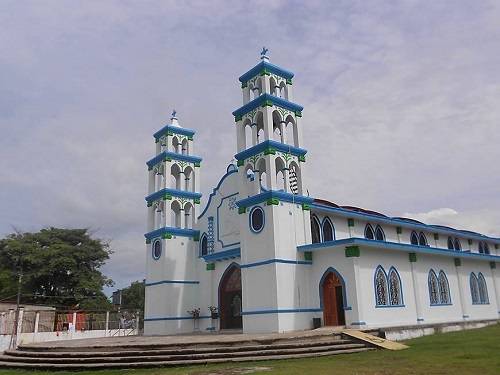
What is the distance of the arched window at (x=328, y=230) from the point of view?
923 inches

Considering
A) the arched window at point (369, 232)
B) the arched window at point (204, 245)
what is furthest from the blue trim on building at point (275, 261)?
the arched window at point (204, 245)

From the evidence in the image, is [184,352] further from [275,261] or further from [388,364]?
[275,261]

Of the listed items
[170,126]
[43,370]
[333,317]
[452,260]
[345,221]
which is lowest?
[43,370]

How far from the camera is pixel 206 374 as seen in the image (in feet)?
37.4

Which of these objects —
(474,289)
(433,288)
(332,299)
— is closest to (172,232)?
(332,299)

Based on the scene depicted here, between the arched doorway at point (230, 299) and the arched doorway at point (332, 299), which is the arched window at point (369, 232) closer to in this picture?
the arched doorway at point (332, 299)

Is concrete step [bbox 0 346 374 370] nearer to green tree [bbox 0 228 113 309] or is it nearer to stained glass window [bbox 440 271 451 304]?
stained glass window [bbox 440 271 451 304]

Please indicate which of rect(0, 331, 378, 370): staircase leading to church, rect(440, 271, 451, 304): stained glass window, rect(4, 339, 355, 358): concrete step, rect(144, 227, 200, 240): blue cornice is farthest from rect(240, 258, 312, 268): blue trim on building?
rect(440, 271, 451, 304): stained glass window

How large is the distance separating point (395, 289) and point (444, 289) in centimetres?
461

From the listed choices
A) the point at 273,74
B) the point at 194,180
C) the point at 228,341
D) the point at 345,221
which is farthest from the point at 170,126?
the point at 228,341

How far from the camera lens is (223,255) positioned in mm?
24500

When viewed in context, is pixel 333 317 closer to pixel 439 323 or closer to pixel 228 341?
pixel 439 323

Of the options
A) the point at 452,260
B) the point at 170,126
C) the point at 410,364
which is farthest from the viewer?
the point at 170,126

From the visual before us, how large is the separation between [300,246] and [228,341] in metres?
6.97
